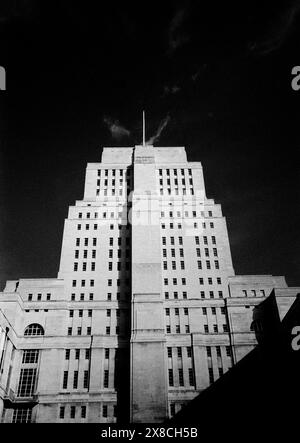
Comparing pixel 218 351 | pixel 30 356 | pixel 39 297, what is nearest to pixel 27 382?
pixel 30 356

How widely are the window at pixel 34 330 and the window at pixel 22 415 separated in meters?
12.7

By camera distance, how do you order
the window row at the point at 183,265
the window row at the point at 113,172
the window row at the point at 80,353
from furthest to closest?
the window row at the point at 113,172
the window row at the point at 183,265
the window row at the point at 80,353

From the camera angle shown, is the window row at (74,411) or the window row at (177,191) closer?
the window row at (74,411)

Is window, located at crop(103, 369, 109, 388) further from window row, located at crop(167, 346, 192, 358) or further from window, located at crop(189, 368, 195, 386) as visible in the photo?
window, located at crop(189, 368, 195, 386)

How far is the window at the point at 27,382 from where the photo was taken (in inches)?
2340

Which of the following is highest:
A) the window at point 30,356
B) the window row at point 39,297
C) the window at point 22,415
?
the window row at point 39,297

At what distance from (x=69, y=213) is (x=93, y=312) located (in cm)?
2424

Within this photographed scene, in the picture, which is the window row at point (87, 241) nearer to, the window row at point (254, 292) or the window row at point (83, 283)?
the window row at point (83, 283)

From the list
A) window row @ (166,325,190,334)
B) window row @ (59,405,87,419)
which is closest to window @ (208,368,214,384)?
window row @ (166,325,190,334)

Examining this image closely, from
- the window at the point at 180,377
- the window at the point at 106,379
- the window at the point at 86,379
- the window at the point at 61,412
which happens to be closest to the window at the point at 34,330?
the window at the point at 86,379

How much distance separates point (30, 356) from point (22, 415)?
9289mm

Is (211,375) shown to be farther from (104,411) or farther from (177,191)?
(177,191)
